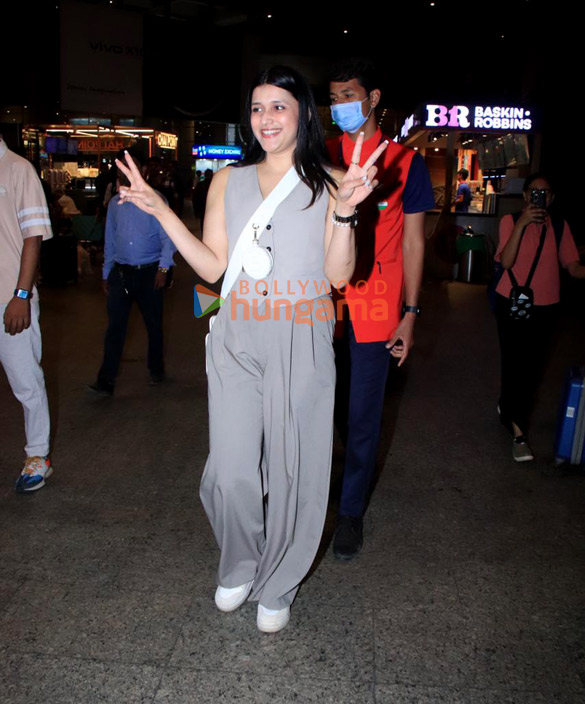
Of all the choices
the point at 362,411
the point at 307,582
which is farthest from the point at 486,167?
the point at 307,582

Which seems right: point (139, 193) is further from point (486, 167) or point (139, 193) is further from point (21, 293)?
point (486, 167)

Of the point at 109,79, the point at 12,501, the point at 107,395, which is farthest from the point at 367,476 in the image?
the point at 109,79

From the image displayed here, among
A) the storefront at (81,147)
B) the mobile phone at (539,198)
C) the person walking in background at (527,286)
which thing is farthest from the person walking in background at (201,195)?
the mobile phone at (539,198)

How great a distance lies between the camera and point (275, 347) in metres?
2.40

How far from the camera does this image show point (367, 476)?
311 centimetres

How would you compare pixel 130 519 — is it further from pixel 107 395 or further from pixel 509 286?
pixel 509 286

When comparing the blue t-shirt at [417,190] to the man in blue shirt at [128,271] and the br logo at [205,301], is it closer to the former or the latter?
the br logo at [205,301]

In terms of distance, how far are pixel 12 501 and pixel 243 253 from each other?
2135 mm

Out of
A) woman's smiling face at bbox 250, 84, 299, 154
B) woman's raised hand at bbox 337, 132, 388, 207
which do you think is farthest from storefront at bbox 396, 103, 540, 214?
woman's raised hand at bbox 337, 132, 388, 207

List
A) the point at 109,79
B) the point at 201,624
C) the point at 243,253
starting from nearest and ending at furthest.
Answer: the point at 243,253
the point at 201,624
the point at 109,79

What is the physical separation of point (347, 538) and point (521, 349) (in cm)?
205

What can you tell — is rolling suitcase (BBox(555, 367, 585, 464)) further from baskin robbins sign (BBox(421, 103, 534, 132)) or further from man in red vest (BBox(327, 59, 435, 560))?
baskin robbins sign (BBox(421, 103, 534, 132))

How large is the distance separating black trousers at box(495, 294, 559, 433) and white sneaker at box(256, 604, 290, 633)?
252cm

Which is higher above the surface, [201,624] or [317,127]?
[317,127]
